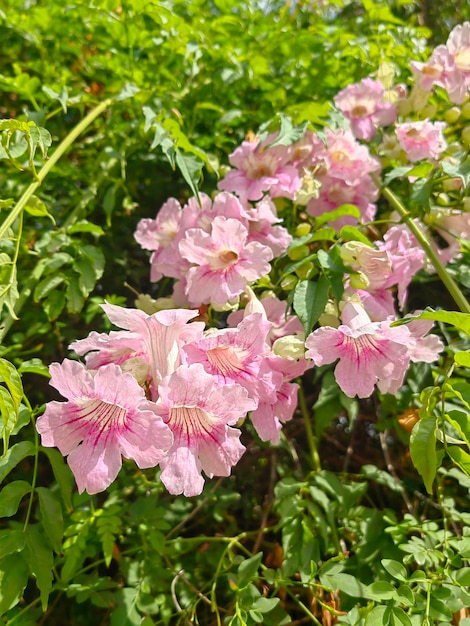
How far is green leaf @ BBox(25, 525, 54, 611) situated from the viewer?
0.84 metres

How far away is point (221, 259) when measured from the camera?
1018 millimetres

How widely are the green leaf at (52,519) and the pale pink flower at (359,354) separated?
47cm

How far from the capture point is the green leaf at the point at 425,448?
80cm

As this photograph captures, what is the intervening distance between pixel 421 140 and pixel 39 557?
1.16 metres

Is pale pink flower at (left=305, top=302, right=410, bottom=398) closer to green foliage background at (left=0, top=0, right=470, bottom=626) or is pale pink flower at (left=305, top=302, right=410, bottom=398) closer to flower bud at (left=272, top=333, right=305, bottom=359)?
flower bud at (left=272, top=333, right=305, bottom=359)

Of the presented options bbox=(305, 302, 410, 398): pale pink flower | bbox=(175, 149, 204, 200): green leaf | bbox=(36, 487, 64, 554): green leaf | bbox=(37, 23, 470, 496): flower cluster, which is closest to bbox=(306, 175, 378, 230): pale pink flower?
bbox=(37, 23, 470, 496): flower cluster

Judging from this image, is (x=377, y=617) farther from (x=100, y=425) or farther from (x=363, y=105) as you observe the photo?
(x=363, y=105)

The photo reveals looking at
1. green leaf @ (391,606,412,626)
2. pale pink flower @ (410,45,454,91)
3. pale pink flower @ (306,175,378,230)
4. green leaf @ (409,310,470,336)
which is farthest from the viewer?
pale pink flower @ (410,45,454,91)

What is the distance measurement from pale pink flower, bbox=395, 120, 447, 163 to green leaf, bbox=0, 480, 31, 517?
106 cm

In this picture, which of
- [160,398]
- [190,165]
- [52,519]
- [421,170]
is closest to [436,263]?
[421,170]

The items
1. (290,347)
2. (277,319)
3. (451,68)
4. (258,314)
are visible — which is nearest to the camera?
(258,314)

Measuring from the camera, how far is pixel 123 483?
1.32 meters

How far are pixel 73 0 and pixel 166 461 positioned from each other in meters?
1.28

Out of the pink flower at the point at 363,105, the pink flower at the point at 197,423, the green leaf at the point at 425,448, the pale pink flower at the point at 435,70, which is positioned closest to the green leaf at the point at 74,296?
the pink flower at the point at 197,423
